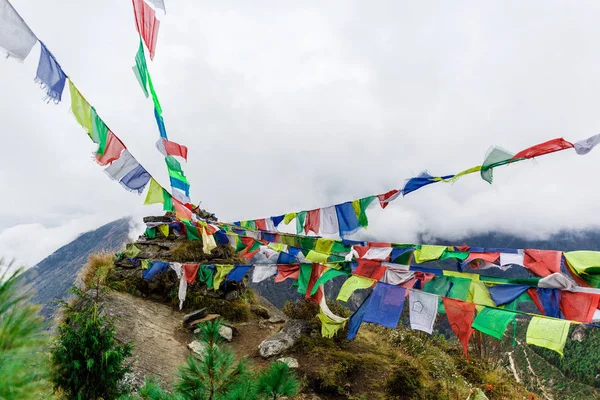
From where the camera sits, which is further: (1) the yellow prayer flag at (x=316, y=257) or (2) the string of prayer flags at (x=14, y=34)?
(1) the yellow prayer flag at (x=316, y=257)

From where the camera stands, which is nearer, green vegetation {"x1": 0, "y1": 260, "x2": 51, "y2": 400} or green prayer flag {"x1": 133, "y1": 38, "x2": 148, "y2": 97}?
green vegetation {"x1": 0, "y1": 260, "x2": 51, "y2": 400}

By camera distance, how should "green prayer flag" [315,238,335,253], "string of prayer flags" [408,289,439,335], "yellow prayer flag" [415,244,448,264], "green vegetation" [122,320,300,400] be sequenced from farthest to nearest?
"green prayer flag" [315,238,335,253] → "yellow prayer flag" [415,244,448,264] → "string of prayer flags" [408,289,439,335] → "green vegetation" [122,320,300,400]

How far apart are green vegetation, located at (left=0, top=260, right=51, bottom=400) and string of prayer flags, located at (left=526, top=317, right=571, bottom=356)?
5.45 m

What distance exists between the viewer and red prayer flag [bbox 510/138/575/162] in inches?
232

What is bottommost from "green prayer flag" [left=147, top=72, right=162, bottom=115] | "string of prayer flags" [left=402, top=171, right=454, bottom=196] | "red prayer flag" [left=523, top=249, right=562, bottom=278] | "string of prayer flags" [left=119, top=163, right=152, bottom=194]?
"red prayer flag" [left=523, top=249, right=562, bottom=278]

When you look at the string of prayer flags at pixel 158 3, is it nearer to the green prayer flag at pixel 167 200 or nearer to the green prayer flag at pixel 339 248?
the green prayer flag at pixel 167 200

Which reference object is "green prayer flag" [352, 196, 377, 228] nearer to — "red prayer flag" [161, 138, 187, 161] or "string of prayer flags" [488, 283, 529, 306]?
"string of prayer flags" [488, 283, 529, 306]

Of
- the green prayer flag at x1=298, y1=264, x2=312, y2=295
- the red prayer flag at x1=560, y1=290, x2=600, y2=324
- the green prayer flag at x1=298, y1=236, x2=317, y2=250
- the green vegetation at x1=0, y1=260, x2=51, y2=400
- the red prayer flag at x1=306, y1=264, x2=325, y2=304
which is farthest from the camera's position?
the green prayer flag at x1=298, y1=236, x2=317, y2=250

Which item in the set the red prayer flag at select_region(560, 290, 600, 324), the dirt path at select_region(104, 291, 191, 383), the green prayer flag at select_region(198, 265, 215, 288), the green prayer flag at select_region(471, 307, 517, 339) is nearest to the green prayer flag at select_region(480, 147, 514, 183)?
the red prayer flag at select_region(560, 290, 600, 324)

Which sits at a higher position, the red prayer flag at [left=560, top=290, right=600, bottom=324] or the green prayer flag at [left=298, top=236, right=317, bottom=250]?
the green prayer flag at [left=298, top=236, right=317, bottom=250]

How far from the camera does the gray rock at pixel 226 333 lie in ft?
35.0

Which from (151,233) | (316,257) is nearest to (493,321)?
(316,257)

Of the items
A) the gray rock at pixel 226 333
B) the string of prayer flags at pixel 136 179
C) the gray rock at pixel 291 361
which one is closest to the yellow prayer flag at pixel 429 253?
the gray rock at pixel 291 361

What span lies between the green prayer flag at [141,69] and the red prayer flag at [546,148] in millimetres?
10925
